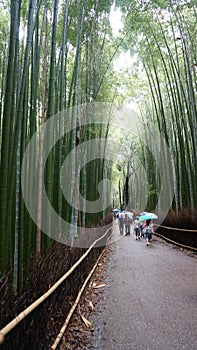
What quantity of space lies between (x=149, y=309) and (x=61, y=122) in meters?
2.19

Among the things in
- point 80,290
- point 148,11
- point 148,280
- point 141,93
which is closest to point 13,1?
point 80,290

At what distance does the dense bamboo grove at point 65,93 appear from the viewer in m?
1.87

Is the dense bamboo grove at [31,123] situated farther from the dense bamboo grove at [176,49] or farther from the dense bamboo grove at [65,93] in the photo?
the dense bamboo grove at [176,49]

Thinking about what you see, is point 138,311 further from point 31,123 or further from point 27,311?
point 31,123

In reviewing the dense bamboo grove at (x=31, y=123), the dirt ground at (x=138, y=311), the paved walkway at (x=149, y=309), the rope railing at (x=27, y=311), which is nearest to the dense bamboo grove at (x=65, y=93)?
the dense bamboo grove at (x=31, y=123)

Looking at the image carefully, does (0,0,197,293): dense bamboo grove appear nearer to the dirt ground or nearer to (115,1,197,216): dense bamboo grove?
(115,1,197,216): dense bamboo grove

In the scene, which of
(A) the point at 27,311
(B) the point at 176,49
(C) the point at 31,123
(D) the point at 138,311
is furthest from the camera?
(B) the point at 176,49

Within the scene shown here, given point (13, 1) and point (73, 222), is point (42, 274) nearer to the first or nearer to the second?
point (13, 1)

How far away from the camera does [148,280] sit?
11.5 ft

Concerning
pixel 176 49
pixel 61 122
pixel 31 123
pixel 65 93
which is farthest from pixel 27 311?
pixel 176 49

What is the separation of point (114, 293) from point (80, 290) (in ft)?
1.65

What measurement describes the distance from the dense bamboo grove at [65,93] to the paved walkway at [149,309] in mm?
751

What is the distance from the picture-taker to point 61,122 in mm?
3473

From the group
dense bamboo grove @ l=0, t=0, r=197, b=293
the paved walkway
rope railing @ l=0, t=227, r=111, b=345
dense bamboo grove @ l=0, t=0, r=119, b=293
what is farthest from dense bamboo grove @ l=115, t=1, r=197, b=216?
rope railing @ l=0, t=227, r=111, b=345
